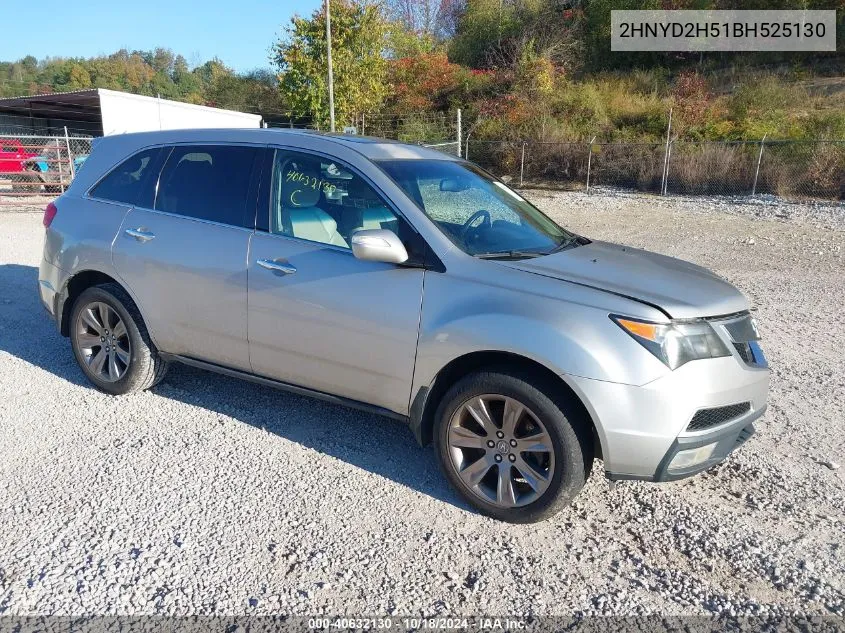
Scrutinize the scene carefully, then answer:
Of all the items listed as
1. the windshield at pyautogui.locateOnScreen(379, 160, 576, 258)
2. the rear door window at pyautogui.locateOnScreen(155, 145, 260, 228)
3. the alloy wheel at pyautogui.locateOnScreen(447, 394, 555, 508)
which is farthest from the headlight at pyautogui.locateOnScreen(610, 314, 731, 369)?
the rear door window at pyautogui.locateOnScreen(155, 145, 260, 228)

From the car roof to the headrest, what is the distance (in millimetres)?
181

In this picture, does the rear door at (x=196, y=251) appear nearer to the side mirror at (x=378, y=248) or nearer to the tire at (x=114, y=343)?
the tire at (x=114, y=343)

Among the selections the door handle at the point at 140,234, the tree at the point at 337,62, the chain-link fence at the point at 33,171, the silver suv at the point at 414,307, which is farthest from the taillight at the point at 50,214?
the tree at the point at 337,62

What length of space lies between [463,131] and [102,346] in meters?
26.8

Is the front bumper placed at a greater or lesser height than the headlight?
lesser

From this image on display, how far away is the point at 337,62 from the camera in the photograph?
27.8 meters

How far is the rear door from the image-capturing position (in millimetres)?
3885

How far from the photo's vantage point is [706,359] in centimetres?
294

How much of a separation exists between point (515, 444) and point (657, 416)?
0.68 meters

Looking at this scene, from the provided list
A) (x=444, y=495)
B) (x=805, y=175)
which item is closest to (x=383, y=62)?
(x=805, y=175)

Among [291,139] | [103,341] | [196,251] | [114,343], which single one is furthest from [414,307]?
[103,341]

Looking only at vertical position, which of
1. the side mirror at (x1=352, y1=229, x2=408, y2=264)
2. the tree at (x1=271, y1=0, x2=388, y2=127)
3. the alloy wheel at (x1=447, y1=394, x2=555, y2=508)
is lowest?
the alloy wheel at (x1=447, y1=394, x2=555, y2=508)

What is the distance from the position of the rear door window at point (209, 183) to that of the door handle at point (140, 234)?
0.19 m

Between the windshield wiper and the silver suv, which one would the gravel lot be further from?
the windshield wiper
